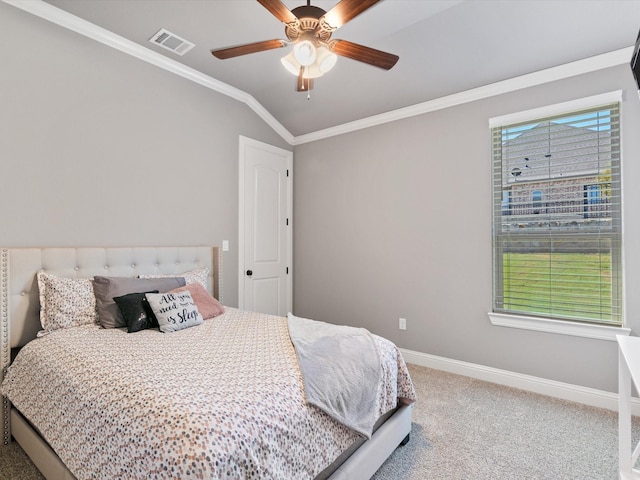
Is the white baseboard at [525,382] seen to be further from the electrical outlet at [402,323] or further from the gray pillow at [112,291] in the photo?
the gray pillow at [112,291]

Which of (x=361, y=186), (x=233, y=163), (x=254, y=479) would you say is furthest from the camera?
(x=361, y=186)

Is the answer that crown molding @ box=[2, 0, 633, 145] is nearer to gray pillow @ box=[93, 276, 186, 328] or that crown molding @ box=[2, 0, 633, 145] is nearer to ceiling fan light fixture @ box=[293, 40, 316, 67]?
ceiling fan light fixture @ box=[293, 40, 316, 67]

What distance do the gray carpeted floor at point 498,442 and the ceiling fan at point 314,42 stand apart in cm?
228

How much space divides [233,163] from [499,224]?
2666mm

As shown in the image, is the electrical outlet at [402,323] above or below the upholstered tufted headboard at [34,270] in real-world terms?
below

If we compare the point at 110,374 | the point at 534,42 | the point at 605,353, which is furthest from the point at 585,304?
the point at 110,374

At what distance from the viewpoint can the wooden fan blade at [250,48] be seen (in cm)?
185

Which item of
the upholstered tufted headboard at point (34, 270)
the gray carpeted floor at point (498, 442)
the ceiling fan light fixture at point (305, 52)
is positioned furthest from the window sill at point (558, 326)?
the upholstered tufted headboard at point (34, 270)

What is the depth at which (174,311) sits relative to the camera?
87.4 inches

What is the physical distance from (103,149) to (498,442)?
11.3 feet

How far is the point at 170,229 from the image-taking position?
9.78 ft

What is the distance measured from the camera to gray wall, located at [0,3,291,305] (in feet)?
7.16

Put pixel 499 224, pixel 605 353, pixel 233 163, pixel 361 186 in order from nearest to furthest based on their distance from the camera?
pixel 605 353, pixel 499 224, pixel 233 163, pixel 361 186

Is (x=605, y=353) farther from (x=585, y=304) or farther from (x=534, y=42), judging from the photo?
(x=534, y=42)
